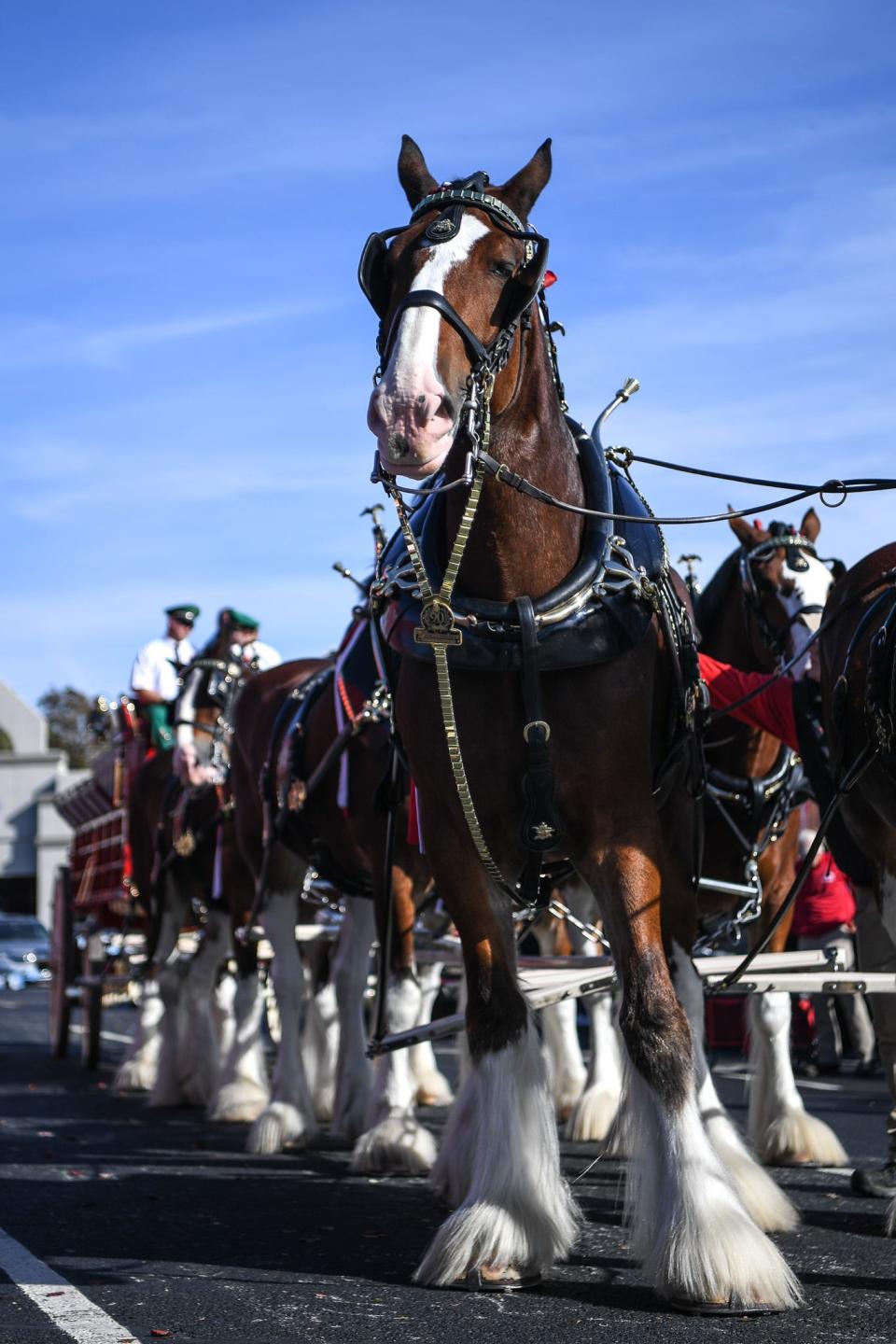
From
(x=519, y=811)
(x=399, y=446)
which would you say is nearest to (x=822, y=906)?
(x=519, y=811)

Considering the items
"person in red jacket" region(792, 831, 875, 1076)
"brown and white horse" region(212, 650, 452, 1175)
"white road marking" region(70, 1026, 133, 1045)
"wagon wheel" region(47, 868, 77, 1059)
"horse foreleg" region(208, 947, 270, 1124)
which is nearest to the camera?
"brown and white horse" region(212, 650, 452, 1175)

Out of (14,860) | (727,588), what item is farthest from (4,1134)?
(14,860)

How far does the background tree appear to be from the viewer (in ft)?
221

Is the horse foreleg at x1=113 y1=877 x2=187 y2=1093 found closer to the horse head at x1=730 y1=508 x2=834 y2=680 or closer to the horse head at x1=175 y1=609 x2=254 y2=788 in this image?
the horse head at x1=175 y1=609 x2=254 y2=788

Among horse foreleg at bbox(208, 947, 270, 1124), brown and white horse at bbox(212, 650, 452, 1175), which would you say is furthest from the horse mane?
horse foreleg at bbox(208, 947, 270, 1124)

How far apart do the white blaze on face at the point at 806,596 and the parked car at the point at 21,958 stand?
87.5ft

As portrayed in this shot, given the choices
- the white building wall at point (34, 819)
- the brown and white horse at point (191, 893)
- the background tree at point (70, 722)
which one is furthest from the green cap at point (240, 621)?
the background tree at point (70, 722)

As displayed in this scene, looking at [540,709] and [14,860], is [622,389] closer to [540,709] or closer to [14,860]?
[540,709]

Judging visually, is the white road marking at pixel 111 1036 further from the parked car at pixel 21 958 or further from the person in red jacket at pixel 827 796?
the person in red jacket at pixel 827 796

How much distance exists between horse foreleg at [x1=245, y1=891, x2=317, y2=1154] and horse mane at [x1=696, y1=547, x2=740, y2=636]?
2860 millimetres

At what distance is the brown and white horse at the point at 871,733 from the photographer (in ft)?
17.0

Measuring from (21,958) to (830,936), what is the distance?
78.3ft

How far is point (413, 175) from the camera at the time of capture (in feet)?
17.0

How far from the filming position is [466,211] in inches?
188
